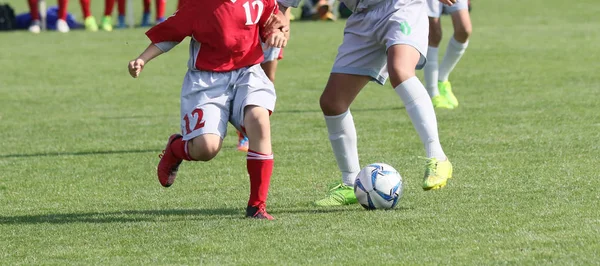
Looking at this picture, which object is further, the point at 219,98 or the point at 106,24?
the point at 106,24

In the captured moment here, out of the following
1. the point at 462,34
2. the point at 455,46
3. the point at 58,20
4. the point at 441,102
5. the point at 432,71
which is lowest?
the point at 58,20

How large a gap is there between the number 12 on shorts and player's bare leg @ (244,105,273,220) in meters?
0.24

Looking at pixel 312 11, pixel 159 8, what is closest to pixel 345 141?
pixel 159 8

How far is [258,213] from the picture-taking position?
5.81 metres

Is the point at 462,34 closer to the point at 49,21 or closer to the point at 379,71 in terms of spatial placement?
the point at 379,71

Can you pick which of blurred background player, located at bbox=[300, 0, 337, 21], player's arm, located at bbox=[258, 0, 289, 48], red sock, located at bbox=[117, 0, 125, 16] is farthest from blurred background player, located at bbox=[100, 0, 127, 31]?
player's arm, located at bbox=[258, 0, 289, 48]

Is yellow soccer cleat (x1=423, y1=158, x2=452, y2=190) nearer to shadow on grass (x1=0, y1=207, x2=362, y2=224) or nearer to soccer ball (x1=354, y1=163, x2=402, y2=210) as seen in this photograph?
soccer ball (x1=354, y1=163, x2=402, y2=210)

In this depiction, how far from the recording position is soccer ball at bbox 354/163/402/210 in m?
5.98

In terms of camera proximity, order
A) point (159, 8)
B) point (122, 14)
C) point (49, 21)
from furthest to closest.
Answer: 1. point (49, 21)
2. point (122, 14)
3. point (159, 8)

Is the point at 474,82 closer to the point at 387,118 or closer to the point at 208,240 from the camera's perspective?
the point at 387,118

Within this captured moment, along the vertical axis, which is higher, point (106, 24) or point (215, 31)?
point (215, 31)

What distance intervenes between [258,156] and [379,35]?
101 cm

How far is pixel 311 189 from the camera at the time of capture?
22.6 feet

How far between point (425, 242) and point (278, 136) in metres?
4.43
